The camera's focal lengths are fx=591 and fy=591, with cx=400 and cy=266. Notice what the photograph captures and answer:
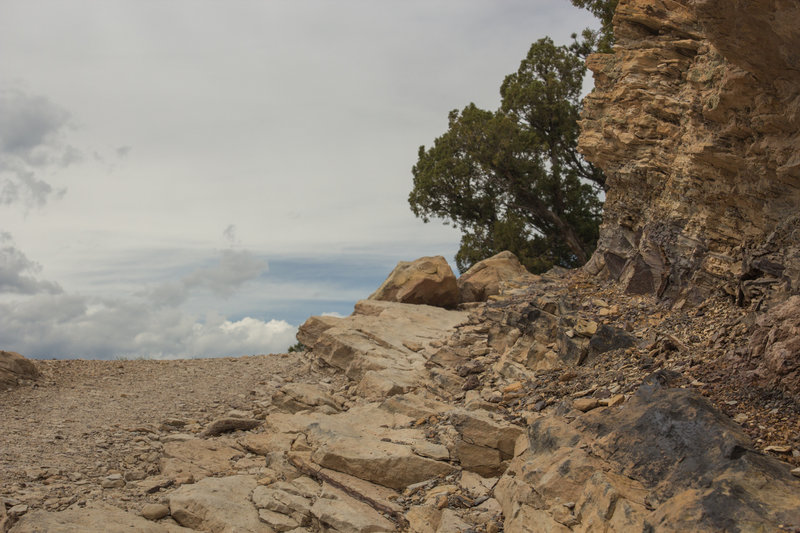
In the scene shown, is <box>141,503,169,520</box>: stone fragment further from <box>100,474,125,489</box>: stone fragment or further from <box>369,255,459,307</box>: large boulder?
<box>369,255,459,307</box>: large boulder

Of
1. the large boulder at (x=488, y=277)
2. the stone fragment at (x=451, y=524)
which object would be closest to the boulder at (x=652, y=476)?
the stone fragment at (x=451, y=524)

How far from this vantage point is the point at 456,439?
8.93 metres

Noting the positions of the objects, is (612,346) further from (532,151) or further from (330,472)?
(532,151)

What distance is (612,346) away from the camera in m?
9.91

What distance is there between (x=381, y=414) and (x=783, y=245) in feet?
22.5

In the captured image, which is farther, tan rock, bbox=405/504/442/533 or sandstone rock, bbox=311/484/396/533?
tan rock, bbox=405/504/442/533

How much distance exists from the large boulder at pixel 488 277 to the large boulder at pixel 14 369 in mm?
12894

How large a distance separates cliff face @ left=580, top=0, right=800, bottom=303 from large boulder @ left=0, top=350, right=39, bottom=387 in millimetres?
14187

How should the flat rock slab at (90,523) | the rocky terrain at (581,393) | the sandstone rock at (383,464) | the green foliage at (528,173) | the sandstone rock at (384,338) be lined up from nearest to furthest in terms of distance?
the rocky terrain at (581,393) → the flat rock slab at (90,523) → the sandstone rock at (383,464) → the sandstone rock at (384,338) → the green foliage at (528,173)

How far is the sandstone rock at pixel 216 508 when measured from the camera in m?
7.39

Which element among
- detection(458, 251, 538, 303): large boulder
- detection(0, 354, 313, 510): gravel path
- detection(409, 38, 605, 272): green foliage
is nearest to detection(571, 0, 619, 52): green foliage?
detection(409, 38, 605, 272): green foliage

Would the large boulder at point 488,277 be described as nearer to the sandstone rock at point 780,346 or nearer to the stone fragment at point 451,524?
the sandstone rock at point 780,346

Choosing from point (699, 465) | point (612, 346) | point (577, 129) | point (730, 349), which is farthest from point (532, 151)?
point (699, 465)

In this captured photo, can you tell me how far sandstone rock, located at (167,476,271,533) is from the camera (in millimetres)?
7393
